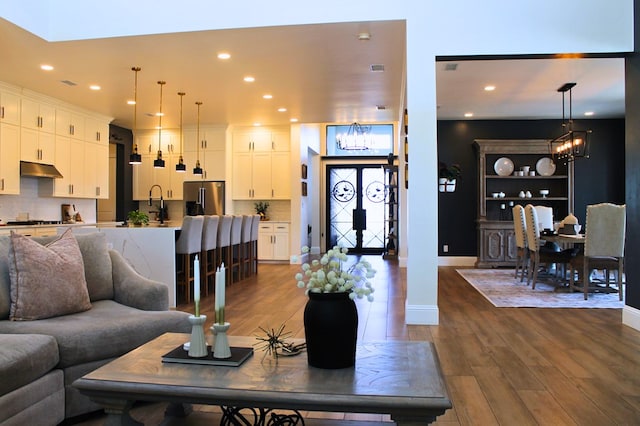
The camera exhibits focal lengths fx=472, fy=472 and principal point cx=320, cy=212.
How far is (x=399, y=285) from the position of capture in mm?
6980

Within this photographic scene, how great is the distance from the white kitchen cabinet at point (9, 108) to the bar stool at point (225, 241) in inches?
→ 126

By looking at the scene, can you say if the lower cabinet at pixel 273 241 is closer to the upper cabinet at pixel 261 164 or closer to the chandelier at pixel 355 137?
the upper cabinet at pixel 261 164

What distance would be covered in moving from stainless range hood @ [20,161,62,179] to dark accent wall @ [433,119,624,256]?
6.80 metres

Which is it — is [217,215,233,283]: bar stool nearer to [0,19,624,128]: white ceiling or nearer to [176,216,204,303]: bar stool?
[176,216,204,303]: bar stool

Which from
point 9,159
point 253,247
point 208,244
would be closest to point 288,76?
point 208,244

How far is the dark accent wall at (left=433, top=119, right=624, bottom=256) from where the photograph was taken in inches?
355

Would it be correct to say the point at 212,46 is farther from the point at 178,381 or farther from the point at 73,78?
the point at 178,381

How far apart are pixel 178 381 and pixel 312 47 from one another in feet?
13.7

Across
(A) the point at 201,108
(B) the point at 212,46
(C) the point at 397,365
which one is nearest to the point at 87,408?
(C) the point at 397,365

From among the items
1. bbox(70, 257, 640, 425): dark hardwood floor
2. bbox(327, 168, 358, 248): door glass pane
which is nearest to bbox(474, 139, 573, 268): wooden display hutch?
bbox(70, 257, 640, 425): dark hardwood floor

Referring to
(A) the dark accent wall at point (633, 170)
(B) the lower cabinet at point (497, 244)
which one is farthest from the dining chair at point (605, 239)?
(B) the lower cabinet at point (497, 244)

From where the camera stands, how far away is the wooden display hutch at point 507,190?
29.0 feet

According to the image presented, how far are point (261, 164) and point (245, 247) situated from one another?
2.50 metres

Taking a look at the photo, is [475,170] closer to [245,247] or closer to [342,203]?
[342,203]
